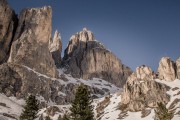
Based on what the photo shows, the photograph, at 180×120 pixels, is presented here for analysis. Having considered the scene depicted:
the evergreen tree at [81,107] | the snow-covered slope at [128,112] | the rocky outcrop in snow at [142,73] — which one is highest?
the rocky outcrop in snow at [142,73]

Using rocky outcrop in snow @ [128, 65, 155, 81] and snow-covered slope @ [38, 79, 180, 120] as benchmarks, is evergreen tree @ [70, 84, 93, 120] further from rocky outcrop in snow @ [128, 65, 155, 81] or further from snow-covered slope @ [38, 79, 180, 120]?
rocky outcrop in snow @ [128, 65, 155, 81]

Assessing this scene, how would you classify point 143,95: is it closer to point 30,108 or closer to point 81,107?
point 30,108

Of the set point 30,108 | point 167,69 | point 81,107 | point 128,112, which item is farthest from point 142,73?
point 81,107

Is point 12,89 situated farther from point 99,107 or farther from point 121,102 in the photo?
point 121,102

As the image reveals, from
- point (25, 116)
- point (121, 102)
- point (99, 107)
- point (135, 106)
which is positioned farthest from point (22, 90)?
point (25, 116)

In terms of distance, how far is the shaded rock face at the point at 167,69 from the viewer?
16670 centimetres

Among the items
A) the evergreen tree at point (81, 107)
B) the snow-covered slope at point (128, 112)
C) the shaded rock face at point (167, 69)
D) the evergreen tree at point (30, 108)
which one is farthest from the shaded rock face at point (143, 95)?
the evergreen tree at point (81, 107)

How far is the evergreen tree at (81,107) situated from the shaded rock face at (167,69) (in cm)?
13431

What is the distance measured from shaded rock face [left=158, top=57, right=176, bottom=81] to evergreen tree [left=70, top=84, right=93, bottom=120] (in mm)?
134313

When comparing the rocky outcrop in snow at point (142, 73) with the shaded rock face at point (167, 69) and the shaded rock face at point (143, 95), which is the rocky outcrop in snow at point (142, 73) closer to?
the shaded rock face at point (167, 69)

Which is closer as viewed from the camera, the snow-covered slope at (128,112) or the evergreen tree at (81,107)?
the evergreen tree at (81,107)

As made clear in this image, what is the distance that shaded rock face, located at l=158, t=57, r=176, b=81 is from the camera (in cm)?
16670

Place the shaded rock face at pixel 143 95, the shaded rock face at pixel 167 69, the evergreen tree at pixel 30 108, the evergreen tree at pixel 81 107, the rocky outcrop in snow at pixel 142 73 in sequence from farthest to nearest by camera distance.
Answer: the shaded rock face at pixel 167 69
the rocky outcrop in snow at pixel 142 73
the shaded rock face at pixel 143 95
the evergreen tree at pixel 30 108
the evergreen tree at pixel 81 107

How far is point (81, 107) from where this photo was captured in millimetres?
38375
